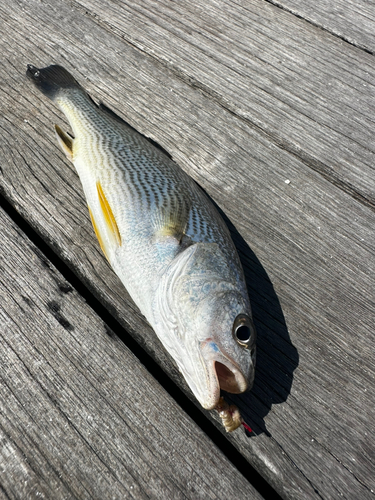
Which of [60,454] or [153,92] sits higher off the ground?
[153,92]

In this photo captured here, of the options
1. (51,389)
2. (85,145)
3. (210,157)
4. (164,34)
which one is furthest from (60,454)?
(164,34)

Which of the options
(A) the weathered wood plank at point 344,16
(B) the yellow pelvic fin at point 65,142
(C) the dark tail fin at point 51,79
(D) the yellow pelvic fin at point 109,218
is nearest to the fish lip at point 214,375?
(D) the yellow pelvic fin at point 109,218

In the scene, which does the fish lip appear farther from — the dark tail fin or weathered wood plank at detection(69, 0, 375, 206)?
the dark tail fin

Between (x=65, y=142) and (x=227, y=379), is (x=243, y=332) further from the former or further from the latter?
(x=65, y=142)

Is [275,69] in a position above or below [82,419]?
above

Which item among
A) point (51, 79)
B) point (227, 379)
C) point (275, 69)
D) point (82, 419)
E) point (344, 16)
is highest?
point (344, 16)

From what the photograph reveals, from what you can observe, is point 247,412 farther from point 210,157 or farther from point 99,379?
point 210,157

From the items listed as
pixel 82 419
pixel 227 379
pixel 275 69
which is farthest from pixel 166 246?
pixel 275 69
